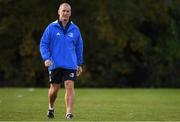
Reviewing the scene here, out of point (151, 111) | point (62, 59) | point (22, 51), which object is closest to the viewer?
point (62, 59)

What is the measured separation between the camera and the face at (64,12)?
1331 cm

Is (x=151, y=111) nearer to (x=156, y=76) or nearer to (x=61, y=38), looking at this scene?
(x=61, y=38)

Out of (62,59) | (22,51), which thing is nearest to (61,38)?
(62,59)

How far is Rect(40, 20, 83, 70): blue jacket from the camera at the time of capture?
529 inches

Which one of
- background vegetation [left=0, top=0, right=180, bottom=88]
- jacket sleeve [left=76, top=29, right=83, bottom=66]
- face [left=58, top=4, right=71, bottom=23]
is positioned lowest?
background vegetation [left=0, top=0, right=180, bottom=88]

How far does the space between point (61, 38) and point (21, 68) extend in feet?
90.7

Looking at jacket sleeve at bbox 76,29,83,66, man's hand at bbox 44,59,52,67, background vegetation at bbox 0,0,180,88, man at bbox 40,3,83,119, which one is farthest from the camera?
background vegetation at bbox 0,0,180,88

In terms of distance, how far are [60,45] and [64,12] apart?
63 cm

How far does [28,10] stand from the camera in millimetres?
40219

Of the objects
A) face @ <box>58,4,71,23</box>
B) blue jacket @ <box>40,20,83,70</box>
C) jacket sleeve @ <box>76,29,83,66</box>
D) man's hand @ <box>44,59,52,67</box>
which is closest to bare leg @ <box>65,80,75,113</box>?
blue jacket @ <box>40,20,83,70</box>

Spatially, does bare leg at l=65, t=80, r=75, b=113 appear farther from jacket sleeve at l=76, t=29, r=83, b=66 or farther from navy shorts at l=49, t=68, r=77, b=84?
jacket sleeve at l=76, t=29, r=83, b=66

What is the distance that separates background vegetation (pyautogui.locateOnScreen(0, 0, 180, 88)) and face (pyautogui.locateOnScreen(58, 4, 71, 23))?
1016 inches

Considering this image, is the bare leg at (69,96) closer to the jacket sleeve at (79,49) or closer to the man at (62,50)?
the man at (62,50)

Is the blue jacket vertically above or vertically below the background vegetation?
above
